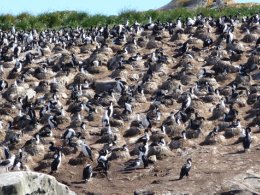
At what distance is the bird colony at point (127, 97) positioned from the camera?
100 ft

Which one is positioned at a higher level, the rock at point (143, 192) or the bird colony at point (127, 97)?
the bird colony at point (127, 97)

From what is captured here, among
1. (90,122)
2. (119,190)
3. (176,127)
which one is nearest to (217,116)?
(176,127)

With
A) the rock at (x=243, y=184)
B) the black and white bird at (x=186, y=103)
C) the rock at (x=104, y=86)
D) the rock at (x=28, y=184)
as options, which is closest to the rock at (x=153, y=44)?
the rock at (x=104, y=86)

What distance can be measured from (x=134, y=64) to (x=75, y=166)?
13.9m

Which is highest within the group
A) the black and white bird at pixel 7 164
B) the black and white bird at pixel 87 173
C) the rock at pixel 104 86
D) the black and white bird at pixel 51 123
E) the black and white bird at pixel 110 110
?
the rock at pixel 104 86

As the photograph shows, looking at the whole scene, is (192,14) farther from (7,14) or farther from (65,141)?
(65,141)

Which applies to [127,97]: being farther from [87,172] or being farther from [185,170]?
[185,170]

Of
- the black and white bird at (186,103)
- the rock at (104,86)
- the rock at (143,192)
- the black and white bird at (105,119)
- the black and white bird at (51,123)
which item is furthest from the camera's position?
the rock at (104,86)

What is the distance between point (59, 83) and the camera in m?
41.2

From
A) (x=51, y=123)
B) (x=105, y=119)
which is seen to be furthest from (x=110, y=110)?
(x=51, y=123)

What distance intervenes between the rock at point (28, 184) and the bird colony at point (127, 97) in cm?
428

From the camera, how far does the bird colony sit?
30.6 metres

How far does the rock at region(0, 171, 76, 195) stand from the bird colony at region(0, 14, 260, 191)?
4279 mm

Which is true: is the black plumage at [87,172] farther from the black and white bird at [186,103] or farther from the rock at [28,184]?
the black and white bird at [186,103]
